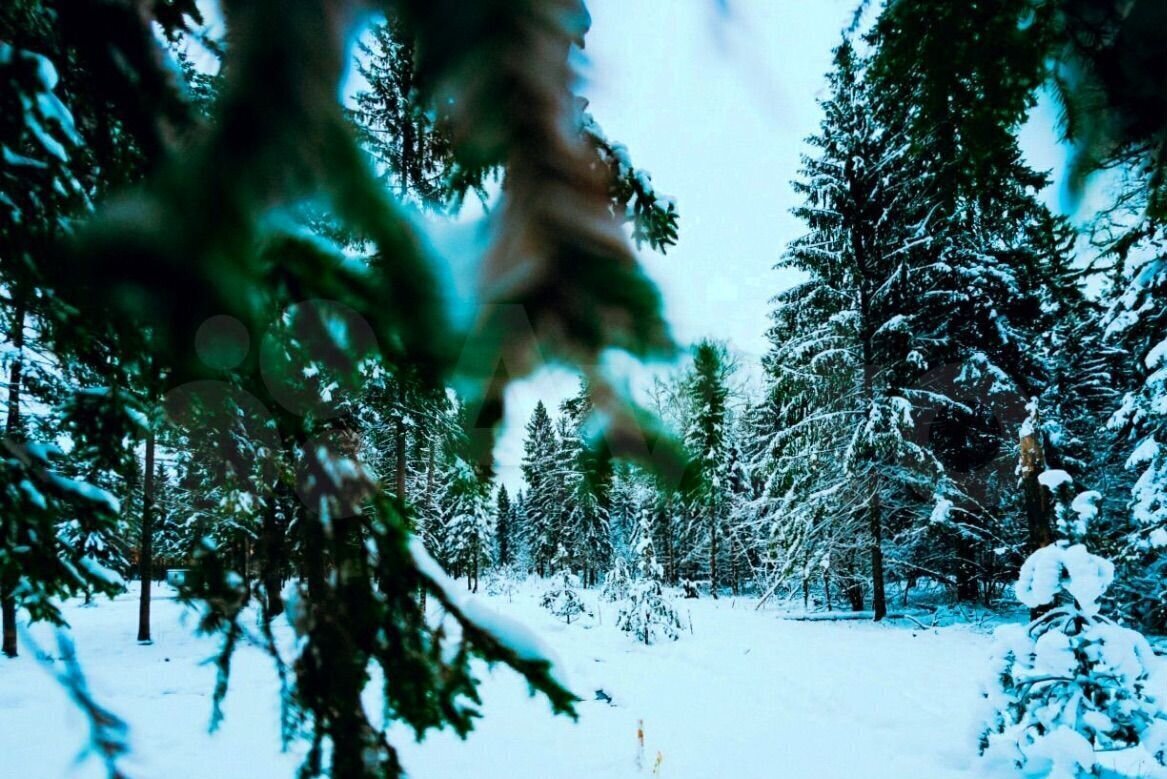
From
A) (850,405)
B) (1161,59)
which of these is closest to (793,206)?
(850,405)

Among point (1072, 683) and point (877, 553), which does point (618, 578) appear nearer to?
point (877, 553)

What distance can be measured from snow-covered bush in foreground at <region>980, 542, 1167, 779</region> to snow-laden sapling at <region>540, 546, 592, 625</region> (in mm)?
11417

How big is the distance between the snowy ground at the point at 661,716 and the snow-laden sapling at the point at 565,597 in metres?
4.11

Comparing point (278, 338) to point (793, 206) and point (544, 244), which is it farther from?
point (793, 206)

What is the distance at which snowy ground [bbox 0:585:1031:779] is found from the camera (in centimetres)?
509

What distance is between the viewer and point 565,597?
1545 centimetres

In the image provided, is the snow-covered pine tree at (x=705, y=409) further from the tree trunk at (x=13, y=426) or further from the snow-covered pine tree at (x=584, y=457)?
the tree trunk at (x=13, y=426)

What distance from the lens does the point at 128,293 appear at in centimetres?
92

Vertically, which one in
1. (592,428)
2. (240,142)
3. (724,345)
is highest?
(240,142)

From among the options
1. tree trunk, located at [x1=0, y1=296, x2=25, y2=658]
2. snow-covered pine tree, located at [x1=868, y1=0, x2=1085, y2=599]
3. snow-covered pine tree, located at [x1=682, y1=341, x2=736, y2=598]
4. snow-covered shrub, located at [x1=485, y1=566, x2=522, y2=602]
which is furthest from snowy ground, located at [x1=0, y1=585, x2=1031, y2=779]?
snow-covered shrub, located at [x1=485, y1=566, x2=522, y2=602]

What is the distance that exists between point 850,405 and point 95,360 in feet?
42.9

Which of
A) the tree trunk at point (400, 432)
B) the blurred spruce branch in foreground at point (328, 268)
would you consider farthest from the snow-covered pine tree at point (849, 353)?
the blurred spruce branch in foreground at point (328, 268)

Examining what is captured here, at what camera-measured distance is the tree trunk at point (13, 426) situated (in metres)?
1.75

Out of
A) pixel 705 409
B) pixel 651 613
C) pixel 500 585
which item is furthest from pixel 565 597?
pixel 705 409
